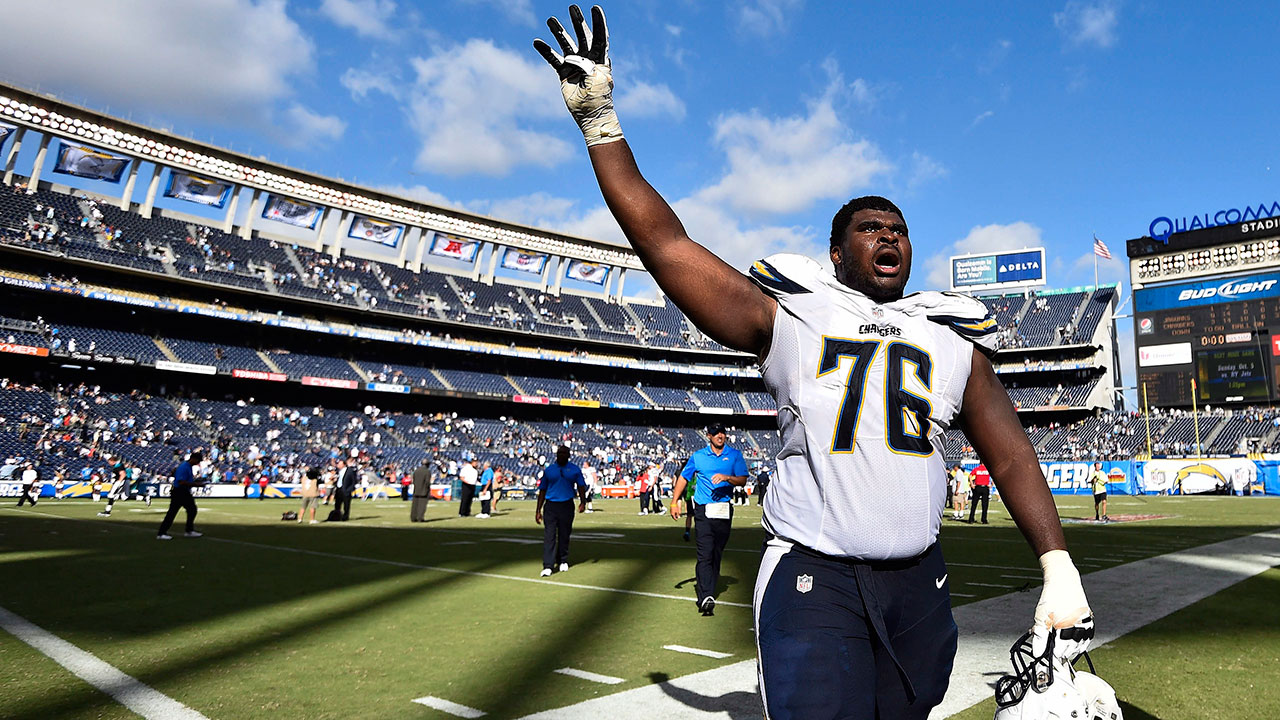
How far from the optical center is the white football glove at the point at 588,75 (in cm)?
233

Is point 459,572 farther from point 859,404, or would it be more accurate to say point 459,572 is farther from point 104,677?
point 859,404

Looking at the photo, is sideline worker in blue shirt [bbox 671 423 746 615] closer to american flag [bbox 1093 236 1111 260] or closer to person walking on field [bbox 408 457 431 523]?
person walking on field [bbox 408 457 431 523]

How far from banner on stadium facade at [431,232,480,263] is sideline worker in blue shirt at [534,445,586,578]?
46.9 m

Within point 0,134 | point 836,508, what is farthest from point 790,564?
point 0,134

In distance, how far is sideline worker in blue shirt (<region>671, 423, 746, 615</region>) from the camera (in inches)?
308

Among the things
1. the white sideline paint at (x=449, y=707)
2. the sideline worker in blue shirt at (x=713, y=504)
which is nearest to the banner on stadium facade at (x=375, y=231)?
the sideline worker in blue shirt at (x=713, y=504)

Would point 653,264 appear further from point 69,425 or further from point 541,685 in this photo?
point 69,425

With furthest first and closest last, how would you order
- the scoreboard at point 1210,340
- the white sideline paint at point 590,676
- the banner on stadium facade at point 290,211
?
the banner on stadium facade at point 290,211
the scoreboard at point 1210,340
the white sideline paint at point 590,676

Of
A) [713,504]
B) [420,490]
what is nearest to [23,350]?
[420,490]

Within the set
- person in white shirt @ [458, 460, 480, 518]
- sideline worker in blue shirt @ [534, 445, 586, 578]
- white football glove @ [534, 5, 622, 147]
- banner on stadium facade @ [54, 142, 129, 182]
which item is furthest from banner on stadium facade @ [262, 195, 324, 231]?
white football glove @ [534, 5, 622, 147]

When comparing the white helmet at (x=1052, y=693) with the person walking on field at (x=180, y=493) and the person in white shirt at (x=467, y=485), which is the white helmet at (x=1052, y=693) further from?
the person in white shirt at (x=467, y=485)

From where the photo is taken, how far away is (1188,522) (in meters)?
19.1

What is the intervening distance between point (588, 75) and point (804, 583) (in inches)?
62.4

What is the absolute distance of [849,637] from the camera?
2133mm
